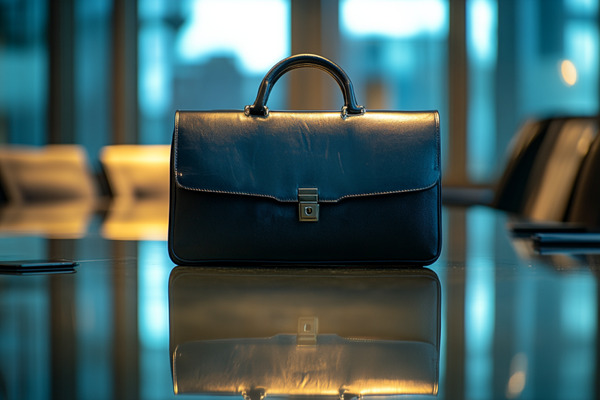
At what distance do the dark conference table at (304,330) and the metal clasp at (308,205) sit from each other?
50 mm

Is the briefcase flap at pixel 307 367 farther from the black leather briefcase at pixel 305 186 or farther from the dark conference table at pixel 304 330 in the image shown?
the black leather briefcase at pixel 305 186

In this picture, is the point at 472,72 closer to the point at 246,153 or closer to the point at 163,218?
the point at 163,218

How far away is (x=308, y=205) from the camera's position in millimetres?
630

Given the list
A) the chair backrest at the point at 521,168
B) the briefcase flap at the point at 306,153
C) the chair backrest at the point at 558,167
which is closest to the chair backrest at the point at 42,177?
the chair backrest at the point at 521,168

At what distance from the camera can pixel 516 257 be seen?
69 cm

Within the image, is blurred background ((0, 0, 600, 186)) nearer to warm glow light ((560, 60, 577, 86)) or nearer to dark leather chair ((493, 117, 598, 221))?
warm glow light ((560, 60, 577, 86))

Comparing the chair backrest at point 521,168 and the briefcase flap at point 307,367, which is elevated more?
the chair backrest at point 521,168

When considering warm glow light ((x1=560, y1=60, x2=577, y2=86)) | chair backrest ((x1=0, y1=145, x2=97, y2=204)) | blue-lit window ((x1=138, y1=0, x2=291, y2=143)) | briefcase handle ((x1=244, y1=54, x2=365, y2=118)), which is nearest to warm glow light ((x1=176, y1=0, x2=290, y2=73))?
blue-lit window ((x1=138, y1=0, x2=291, y2=143))

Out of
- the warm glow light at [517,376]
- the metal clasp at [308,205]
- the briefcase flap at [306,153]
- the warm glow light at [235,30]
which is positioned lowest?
the warm glow light at [517,376]

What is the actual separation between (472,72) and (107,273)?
5.88m

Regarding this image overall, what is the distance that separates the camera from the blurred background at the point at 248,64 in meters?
6.09

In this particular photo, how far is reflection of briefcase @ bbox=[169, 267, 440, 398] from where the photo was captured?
10.1 inches

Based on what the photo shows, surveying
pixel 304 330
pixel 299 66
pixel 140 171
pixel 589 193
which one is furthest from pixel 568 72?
pixel 304 330

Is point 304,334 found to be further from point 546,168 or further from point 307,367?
point 546,168
